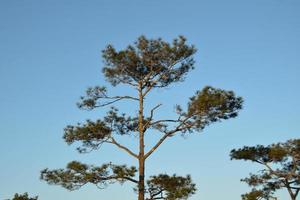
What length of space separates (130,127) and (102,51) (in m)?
3.92

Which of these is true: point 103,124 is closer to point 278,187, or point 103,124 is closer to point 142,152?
point 142,152

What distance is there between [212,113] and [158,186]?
3.93 m

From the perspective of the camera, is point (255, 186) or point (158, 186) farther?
point (255, 186)

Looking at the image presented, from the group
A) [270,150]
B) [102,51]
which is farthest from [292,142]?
[102,51]

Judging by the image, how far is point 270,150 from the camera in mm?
32906

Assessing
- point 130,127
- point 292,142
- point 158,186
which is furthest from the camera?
point 292,142

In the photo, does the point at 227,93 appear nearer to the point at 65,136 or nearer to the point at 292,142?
the point at 65,136

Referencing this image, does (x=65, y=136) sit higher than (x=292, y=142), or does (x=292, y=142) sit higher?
(x=292, y=142)

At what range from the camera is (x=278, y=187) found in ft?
109

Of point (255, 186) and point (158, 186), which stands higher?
point (255, 186)

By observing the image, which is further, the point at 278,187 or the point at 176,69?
the point at 278,187

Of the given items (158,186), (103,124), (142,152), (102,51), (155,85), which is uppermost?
(102,51)

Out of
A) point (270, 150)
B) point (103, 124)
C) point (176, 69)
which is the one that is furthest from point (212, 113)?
point (270, 150)

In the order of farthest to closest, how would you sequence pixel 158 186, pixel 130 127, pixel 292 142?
pixel 292 142 → pixel 130 127 → pixel 158 186
